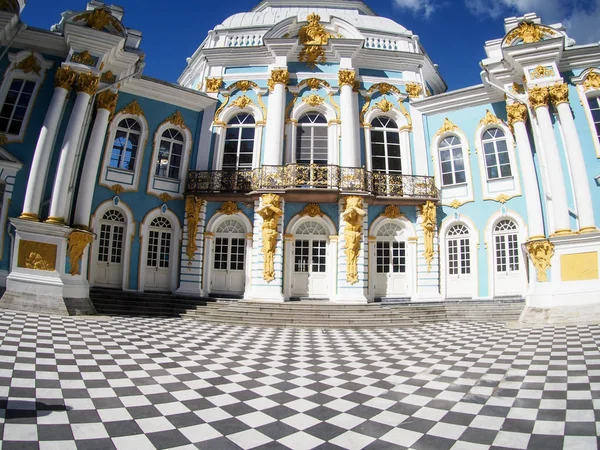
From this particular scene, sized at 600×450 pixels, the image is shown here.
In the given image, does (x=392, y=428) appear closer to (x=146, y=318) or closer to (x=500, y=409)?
(x=500, y=409)

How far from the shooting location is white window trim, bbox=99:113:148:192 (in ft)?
39.9

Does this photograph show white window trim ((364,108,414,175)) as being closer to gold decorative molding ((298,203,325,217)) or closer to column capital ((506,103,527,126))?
gold decorative molding ((298,203,325,217))

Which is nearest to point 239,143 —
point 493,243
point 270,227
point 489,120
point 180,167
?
point 180,167

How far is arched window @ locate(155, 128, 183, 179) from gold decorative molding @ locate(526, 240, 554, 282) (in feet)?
41.2

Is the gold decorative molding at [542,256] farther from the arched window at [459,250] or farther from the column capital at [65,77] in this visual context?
the column capital at [65,77]

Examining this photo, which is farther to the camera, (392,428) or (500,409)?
(500,409)

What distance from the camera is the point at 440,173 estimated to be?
44.7ft

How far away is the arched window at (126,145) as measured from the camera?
12.6 meters

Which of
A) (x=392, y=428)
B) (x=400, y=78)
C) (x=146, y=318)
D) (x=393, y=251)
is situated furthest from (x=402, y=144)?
(x=392, y=428)

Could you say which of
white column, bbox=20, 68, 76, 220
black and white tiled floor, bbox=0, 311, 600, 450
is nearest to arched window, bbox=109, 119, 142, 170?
white column, bbox=20, 68, 76, 220

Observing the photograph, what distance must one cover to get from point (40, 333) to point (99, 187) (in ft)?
22.8

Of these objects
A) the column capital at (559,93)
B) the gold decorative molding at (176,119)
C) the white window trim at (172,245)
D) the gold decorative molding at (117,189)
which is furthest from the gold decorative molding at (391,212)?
the gold decorative molding at (117,189)

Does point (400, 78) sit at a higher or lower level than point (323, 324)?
higher

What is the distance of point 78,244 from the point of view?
9.76m
